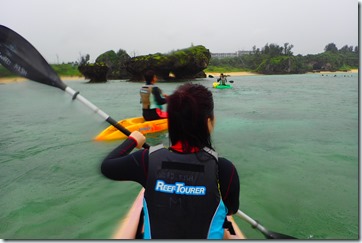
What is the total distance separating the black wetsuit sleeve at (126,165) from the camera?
166cm

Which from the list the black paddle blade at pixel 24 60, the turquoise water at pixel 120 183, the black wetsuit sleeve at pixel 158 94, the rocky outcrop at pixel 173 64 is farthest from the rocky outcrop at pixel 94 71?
the black paddle blade at pixel 24 60

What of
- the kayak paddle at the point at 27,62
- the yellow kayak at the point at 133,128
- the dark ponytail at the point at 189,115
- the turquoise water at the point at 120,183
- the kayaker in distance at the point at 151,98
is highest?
the kayak paddle at the point at 27,62

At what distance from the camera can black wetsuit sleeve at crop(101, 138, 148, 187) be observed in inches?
65.2

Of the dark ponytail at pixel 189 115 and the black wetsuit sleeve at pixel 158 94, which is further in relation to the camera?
the black wetsuit sleeve at pixel 158 94

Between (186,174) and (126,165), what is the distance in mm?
373

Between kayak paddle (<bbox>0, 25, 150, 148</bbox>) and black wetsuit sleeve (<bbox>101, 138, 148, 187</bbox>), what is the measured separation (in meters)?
0.90

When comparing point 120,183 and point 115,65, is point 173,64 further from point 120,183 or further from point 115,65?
point 120,183

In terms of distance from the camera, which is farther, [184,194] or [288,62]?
[288,62]

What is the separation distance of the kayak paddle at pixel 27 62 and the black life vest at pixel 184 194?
116 centimetres

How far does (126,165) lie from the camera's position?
1.68 meters

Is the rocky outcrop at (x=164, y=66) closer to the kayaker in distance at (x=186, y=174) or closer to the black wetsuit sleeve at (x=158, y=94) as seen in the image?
the black wetsuit sleeve at (x=158, y=94)

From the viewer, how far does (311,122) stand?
10.2 metres

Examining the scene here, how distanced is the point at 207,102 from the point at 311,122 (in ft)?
32.1

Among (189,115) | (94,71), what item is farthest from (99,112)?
(94,71)
